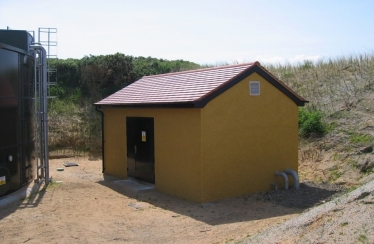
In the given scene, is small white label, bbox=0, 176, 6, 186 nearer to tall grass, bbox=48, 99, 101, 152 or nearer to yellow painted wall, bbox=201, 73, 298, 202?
yellow painted wall, bbox=201, 73, 298, 202

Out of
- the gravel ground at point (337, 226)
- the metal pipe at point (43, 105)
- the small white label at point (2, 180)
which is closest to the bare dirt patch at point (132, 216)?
the small white label at point (2, 180)

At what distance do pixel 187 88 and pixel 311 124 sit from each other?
651cm

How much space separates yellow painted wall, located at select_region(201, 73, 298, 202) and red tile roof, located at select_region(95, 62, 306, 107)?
0.28 m

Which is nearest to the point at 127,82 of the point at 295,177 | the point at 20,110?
the point at 20,110

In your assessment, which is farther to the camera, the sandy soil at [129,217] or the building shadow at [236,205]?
the building shadow at [236,205]

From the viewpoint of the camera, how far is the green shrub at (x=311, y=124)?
1586 centimetres

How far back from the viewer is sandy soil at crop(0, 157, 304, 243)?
804cm

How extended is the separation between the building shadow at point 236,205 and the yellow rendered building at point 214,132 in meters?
0.32

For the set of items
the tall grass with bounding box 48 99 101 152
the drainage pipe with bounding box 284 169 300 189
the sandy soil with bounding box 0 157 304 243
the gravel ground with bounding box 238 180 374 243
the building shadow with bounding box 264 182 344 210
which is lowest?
the sandy soil with bounding box 0 157 304 243

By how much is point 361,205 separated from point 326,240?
959 mm

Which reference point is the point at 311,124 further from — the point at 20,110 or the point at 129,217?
the point at 20,110

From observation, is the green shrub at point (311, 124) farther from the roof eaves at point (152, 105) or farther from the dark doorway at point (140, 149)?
the roof eaves at point (152, 105)

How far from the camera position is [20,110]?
465 inches

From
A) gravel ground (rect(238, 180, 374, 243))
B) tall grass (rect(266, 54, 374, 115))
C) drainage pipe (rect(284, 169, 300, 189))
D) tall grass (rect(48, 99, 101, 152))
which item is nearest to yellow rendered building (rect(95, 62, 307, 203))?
drainage pipe (rect(284, 169, 300, 189))
